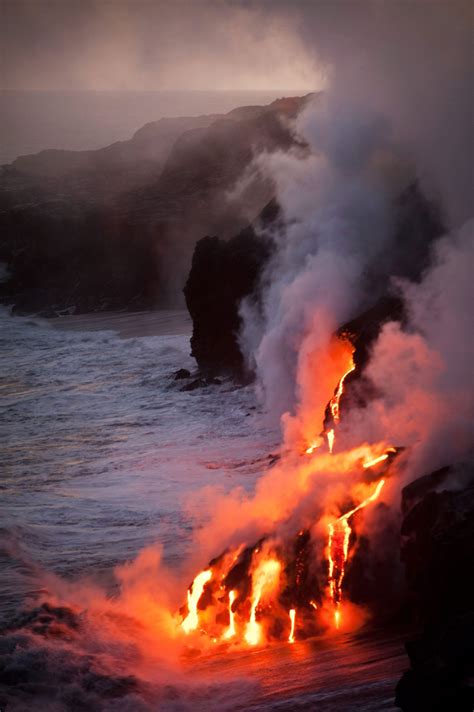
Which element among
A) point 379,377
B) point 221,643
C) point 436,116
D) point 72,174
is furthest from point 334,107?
point 72,174

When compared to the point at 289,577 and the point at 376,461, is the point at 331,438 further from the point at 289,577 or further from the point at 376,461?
the point at 289,577

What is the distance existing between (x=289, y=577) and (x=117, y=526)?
7.08 meters

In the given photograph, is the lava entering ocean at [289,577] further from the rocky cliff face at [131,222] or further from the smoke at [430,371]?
the rocky cliff face at [131,222]

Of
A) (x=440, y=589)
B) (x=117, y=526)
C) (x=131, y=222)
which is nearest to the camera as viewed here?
(x=440, y=589)

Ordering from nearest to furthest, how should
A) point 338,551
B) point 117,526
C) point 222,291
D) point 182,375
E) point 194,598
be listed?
point 338,551 < point 194,598 < point 117,526 < point 182,375 < point 222,291

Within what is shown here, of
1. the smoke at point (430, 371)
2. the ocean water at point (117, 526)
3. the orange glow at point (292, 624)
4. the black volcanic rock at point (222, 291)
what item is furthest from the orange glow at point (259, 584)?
the black volcanic rock at point (222, 291)

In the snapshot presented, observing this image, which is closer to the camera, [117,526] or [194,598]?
[194,598]

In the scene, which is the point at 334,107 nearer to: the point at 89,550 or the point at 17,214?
the point at 89,550

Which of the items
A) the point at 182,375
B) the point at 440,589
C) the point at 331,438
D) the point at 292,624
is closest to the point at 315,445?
the point at 331,438

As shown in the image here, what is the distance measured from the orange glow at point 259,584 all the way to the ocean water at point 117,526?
2.04 feet

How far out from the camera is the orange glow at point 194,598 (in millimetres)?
16297

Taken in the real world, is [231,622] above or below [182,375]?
below

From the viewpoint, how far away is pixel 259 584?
1603cm

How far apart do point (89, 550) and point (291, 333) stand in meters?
13.8
